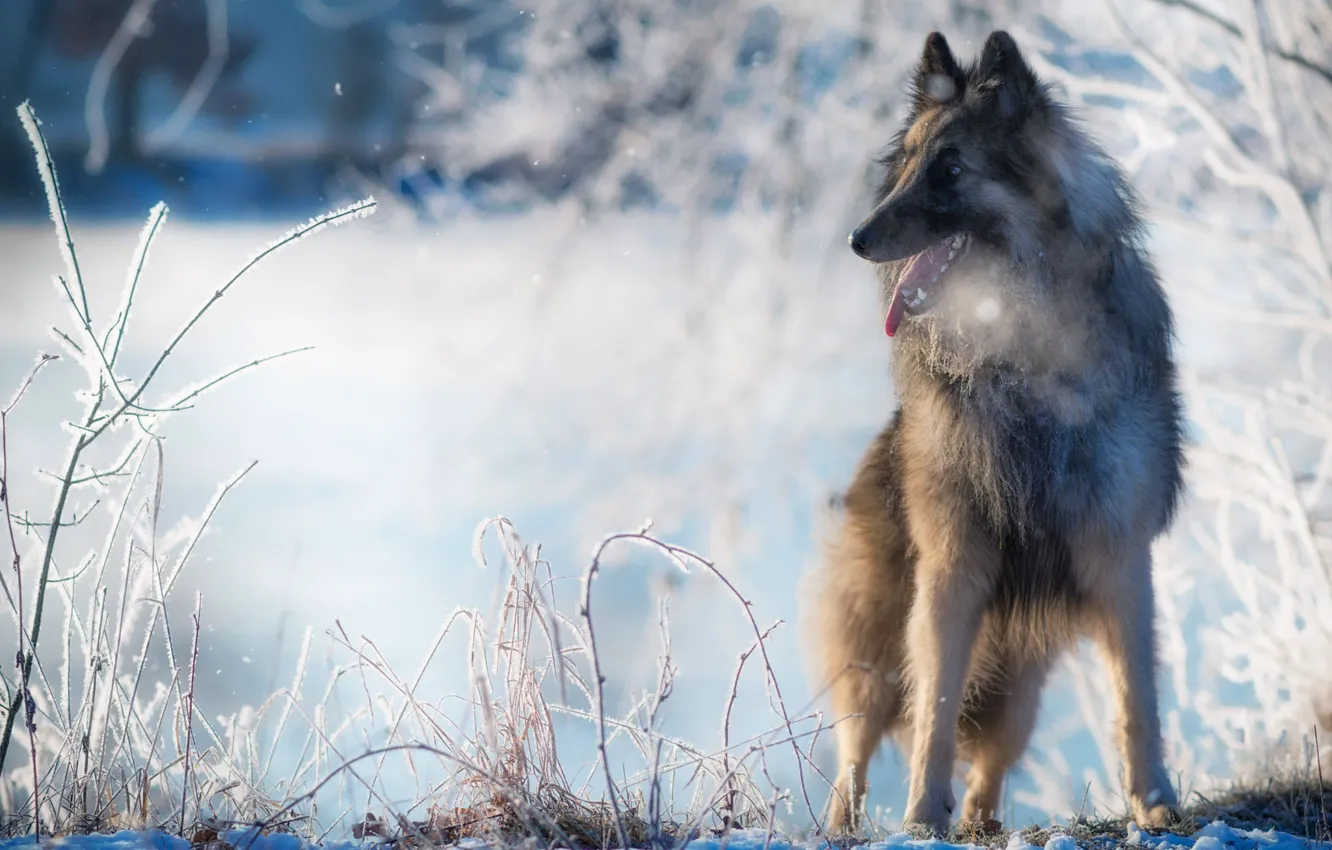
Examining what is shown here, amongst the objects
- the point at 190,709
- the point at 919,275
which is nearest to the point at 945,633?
the point at 919,275

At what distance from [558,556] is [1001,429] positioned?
4.87m

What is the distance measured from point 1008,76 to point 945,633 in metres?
1.68

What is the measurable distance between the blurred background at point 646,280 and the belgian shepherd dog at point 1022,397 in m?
2.76

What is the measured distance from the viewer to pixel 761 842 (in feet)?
7.28

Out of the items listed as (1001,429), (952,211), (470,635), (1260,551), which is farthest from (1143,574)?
(1260,551)

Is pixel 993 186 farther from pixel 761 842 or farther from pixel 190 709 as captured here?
pixel 190 709

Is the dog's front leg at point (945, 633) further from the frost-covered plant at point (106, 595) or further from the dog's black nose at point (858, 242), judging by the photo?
the frost-covered plant at point (106, 595)

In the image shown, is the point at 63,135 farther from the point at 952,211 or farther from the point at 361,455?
the point at 952,211

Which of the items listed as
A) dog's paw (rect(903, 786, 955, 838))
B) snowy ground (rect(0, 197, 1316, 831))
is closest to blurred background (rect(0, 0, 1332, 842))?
snowy ground (rect(0, 197, 1316, 831))

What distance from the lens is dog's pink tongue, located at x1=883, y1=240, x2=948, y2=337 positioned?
3305mm

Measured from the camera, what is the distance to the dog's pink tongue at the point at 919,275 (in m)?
3.30

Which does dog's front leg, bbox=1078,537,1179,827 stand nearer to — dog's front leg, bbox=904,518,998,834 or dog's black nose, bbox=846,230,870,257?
dog's front leg, bbox=904,518,998,834

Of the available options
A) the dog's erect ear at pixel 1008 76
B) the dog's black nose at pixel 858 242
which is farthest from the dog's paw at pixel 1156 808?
the dog's erect ear at pixel 1008 76

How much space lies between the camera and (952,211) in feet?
10.6
